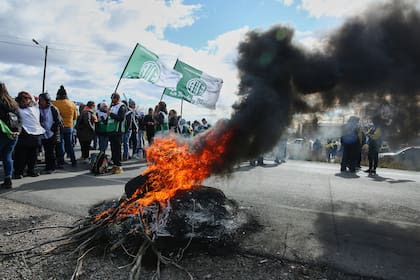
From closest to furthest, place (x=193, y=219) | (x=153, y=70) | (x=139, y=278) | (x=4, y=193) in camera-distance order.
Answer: (x=139, y=278), (x=193, y=219), (x=4, y=193), (x=153, y=70)

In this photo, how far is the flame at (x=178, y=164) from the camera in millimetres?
4215

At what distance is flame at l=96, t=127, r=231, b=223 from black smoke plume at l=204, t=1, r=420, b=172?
221 millimetres


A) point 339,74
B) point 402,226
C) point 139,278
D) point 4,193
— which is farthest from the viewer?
point 4,193

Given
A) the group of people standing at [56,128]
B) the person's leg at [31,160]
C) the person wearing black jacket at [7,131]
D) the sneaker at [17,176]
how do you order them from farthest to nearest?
the person's leg at [31,160]
the sneaker at [17,176]
the group of people standing at [56,128]
the person wearing black jacket at [7,131]

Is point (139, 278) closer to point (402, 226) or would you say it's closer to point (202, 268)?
point (202, 268)

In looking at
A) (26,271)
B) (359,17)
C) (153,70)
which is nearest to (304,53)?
(359,17)

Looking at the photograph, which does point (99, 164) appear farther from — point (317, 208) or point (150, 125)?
point (317, 208)

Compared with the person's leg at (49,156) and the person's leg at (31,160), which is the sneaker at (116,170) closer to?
the person's leg at (49,156)

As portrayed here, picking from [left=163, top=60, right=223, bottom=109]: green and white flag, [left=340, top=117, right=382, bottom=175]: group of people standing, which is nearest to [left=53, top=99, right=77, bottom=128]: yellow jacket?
[left=163, top=60, right=223, bottom=109]: green and white flag

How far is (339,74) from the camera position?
5.09 m

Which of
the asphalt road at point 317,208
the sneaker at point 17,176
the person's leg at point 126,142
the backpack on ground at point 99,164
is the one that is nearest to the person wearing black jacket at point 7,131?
the asphalt road at point 317,208

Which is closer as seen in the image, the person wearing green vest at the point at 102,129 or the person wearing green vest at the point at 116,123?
the person wearing green vest at the point at 116,123

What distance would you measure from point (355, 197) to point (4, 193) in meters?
6.98

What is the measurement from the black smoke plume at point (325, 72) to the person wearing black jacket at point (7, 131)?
13.6 feet
